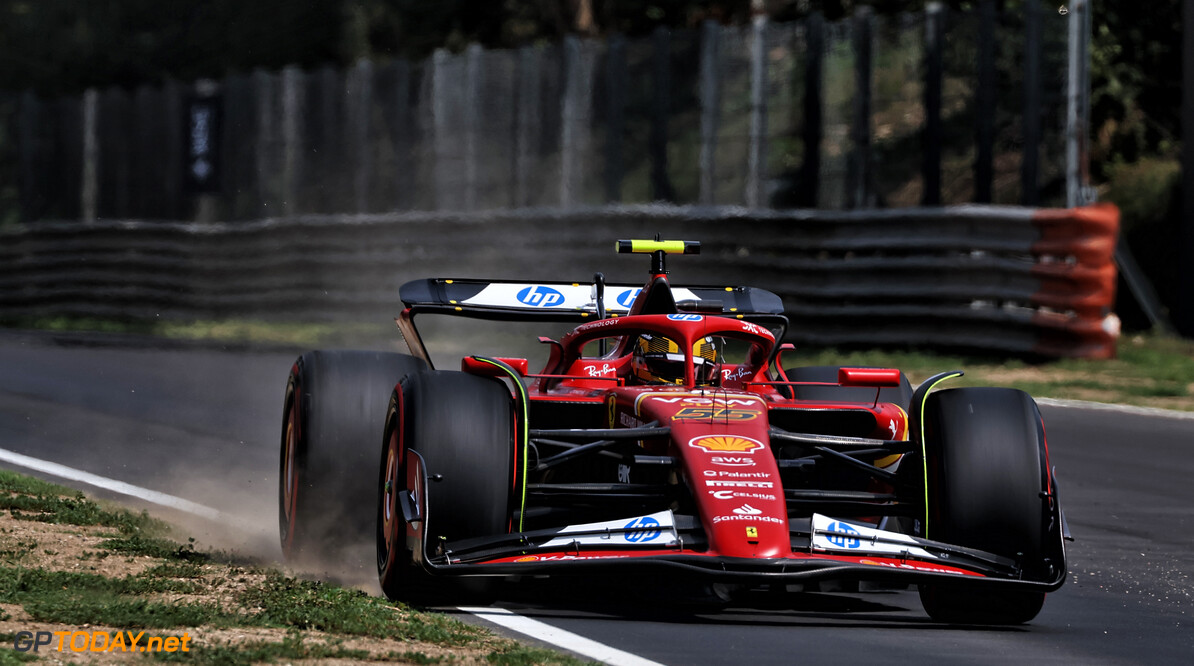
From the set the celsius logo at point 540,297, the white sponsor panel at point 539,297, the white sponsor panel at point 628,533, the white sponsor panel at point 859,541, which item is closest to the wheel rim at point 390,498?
the white sponsor panel at point 628,533

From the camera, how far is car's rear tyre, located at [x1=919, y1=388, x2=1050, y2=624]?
644cm

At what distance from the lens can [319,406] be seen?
24.8 feet

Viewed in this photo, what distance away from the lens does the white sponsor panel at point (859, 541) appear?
6.09 metres

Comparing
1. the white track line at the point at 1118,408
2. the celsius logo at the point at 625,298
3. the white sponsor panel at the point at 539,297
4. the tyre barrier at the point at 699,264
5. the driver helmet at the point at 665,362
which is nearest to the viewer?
the driver helmet at the point at 665,362

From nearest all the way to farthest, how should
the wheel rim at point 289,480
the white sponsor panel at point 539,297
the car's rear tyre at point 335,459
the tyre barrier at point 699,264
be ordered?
the car's rear tyre at point 335,459 < the wheel rim at point 289,480 < the white sponsor panel at point 539,297 < the tyre barrier at point 699,264

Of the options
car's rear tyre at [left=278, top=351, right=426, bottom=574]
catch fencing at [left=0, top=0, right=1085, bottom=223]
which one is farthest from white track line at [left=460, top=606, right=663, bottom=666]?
catch fencing at [left=0, top=0, right=1085, bottom=223]

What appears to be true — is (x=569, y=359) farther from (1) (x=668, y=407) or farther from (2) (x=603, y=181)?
(2) (x=603, y=181)

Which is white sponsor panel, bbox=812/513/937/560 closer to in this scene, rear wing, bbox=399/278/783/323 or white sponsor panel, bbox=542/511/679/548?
white sponsor panel, bbox=542/511/679/548

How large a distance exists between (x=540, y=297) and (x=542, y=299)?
17mm

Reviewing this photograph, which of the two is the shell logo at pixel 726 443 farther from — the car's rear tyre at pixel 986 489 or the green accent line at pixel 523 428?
the car's rear tyre at pixel 986 489

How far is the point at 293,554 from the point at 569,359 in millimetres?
1619

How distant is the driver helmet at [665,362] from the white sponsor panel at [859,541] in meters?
1.84

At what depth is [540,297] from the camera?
9.27 m

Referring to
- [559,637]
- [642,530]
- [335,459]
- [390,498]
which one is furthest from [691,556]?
[335,459]
